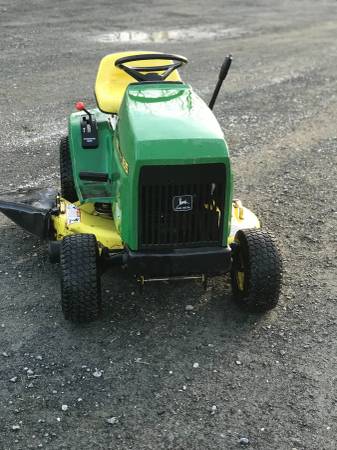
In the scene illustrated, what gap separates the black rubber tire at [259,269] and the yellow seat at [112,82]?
150cm

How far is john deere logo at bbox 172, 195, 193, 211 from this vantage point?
14.1 ft

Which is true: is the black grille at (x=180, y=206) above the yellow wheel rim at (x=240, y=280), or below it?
above

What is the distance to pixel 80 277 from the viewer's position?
175 inches

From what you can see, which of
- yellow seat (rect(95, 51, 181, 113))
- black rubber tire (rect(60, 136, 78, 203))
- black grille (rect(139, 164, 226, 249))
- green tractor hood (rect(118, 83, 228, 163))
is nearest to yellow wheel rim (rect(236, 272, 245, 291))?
black grille (rect(139, 164, 226, 249))

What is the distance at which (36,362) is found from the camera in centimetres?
436

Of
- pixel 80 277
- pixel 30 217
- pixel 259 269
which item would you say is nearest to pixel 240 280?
pixel 259 269

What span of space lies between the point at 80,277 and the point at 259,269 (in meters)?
1.24

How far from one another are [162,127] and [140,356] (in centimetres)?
156

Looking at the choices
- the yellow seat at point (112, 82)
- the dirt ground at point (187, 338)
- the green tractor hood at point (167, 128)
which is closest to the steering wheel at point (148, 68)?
the yellow seat at point (112, 82)

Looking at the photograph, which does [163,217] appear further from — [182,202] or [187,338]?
[187,338]

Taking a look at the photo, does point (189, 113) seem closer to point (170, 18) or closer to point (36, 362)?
point (36, 362)

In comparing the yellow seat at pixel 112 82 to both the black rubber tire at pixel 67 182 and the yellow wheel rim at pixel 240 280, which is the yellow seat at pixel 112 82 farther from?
the yellow wheel rim at pixel 240 280

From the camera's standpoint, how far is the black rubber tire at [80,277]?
4441mm

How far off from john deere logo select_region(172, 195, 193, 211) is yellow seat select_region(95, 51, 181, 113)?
4.13 ft
